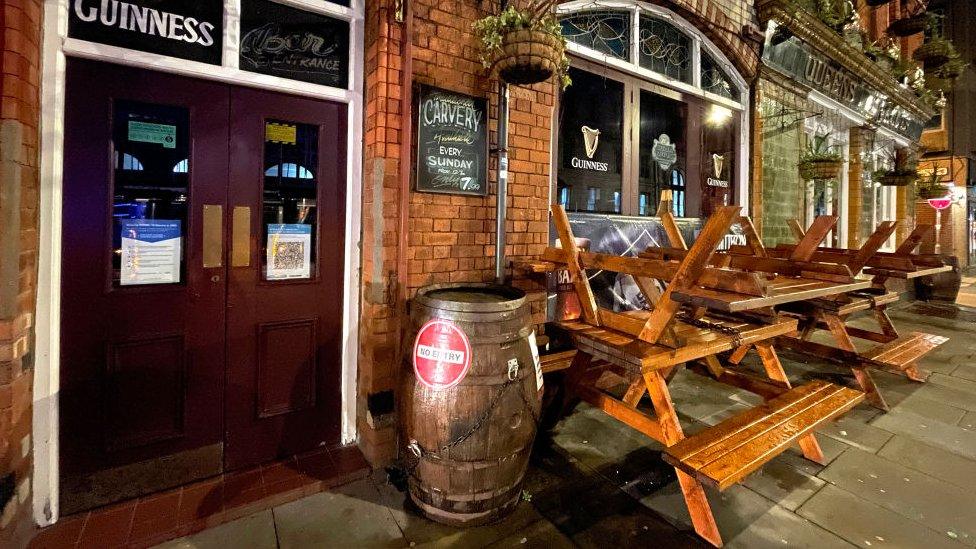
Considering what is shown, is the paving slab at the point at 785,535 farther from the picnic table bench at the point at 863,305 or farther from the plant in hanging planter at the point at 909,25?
the plant in hanging planter at the point at 909,25

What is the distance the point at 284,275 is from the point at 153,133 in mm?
1021

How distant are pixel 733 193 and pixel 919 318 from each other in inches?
190

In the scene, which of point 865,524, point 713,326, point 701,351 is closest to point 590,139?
point 713,326

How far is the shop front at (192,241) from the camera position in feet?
7.46

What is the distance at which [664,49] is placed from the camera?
4707mm

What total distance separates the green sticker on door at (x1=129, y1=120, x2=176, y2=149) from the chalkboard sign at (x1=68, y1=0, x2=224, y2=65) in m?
0.39

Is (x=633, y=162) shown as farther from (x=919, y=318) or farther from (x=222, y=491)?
(x=919, y=318)

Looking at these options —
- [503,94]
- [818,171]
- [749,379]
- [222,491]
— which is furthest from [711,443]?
[818,171]

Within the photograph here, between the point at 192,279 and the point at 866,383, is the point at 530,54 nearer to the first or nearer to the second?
the point at 192,279

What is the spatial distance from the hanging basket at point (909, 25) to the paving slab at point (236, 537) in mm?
11233

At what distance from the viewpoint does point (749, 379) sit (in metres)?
3.25

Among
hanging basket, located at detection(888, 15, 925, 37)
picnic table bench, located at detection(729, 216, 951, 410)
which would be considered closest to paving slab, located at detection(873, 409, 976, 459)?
picnic table bench, located at detection(729, 216, 951, 410)

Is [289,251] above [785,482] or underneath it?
above

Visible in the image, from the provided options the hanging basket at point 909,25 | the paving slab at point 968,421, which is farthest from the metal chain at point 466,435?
the hanging basket at point 909,25
